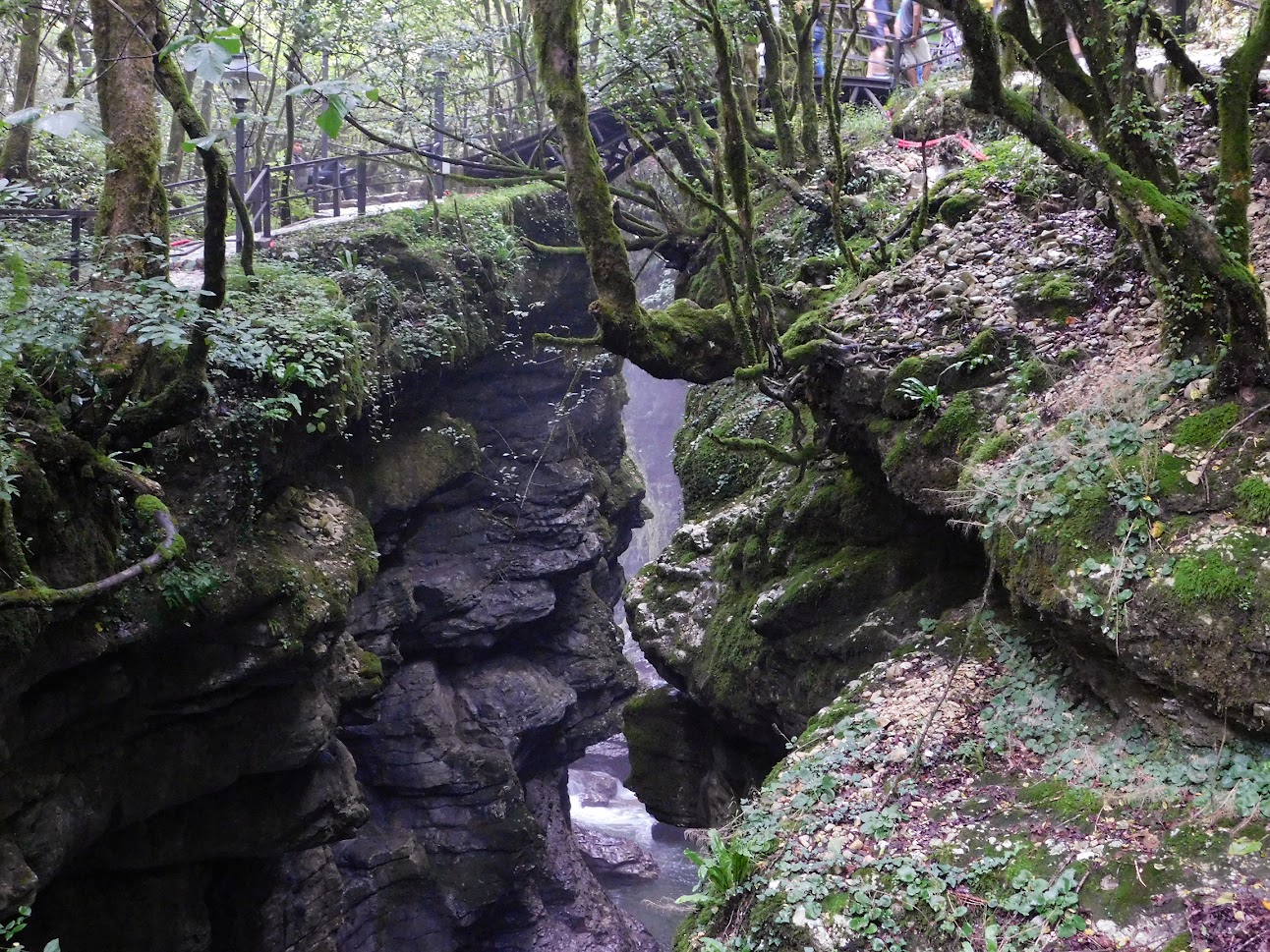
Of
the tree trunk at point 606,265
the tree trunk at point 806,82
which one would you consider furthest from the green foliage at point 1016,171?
the tree trunk at point 606,265

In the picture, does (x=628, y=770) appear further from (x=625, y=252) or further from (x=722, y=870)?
(x=722, y=870)

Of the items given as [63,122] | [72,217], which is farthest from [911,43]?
[63,122]

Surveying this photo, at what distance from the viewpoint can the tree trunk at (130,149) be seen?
644 cm

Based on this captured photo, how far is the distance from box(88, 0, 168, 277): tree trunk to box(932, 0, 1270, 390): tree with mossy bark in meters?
5.63

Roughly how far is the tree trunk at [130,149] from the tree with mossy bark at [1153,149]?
5632 mm

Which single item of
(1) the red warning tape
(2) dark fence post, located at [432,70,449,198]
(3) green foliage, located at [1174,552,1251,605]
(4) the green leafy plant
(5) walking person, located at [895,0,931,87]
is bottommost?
(3) green foliage, located at [1174,552,1251,605]

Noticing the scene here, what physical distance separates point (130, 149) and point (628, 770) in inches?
859

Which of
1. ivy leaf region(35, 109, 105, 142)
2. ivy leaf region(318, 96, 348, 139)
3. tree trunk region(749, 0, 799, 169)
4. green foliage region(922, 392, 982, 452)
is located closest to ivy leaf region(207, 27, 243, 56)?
ivy leaf region(318, 96, 348, 139)

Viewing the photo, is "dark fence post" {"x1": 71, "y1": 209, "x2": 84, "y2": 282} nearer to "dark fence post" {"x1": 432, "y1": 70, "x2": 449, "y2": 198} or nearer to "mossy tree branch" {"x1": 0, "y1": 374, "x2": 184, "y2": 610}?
"mossy tree branch" {"x1": 0, "y1": 374, "x2": 184, "y2": 610}

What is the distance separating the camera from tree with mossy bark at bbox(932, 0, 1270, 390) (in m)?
4.57

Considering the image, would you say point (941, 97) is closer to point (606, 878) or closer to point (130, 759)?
point (130, 759)

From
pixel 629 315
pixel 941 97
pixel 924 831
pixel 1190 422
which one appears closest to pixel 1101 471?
pixel 1190 422

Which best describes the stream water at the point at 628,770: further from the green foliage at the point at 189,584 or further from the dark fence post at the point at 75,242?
the green foliage at the point at 189,584

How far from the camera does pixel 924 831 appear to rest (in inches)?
175
